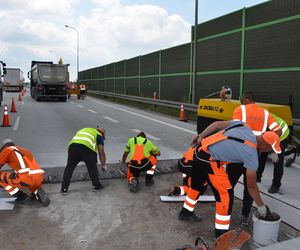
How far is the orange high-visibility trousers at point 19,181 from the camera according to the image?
548cm

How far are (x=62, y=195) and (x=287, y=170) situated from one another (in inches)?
188

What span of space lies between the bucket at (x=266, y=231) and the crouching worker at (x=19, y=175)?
313cm

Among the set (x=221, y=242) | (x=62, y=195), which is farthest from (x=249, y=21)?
(x=221, y=242)

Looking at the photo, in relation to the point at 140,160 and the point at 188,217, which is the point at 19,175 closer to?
the point at 140,160

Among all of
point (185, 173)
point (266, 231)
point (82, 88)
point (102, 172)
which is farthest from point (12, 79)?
A: point (266, 231)

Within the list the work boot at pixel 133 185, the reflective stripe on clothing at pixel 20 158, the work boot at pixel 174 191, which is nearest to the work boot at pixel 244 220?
the work boot at pixel 174 191

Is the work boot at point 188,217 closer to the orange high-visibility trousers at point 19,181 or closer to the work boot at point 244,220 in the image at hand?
the work boot at point 244,220

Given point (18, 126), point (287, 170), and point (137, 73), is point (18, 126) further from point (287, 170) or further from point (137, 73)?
point (137, 73)

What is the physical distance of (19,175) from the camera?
552 cm

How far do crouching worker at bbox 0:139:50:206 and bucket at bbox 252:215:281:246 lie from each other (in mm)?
3128

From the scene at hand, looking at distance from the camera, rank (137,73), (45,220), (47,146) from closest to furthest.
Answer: (45,220) < (47,146) < (137,73)

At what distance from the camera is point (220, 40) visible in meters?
18.8

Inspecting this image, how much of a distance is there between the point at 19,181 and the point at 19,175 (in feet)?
0.30

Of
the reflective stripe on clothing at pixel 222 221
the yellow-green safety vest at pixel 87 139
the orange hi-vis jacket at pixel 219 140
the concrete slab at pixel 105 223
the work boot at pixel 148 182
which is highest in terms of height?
the orange hi-vis jacket at pixel 219 140
